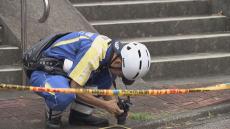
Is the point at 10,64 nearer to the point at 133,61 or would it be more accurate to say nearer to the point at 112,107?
the point at 112,107

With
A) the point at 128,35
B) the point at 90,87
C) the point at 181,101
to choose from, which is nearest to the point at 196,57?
the point at 128,35

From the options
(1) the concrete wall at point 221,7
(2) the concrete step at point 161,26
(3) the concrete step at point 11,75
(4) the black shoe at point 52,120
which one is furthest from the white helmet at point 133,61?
(1) the concrete wall at point 221,7

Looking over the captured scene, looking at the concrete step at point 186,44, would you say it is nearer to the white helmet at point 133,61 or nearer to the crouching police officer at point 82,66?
the crouching police officer at point 82,66

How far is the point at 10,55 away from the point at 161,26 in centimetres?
283

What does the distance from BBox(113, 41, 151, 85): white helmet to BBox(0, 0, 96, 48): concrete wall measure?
95.0 inches

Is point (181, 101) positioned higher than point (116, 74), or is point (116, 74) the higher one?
point (116, 74)

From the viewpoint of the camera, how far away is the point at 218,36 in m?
9.04

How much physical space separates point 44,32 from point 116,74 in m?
2.56

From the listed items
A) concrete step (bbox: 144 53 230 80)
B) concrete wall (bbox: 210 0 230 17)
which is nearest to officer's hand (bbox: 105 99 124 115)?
concrete step (bbox: 144 53 230 80)

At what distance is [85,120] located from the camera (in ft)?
19.1

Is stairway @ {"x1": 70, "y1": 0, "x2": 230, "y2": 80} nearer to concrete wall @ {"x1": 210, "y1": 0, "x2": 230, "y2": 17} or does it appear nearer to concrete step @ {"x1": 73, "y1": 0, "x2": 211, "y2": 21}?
concrete step @ {"x1": 73, "y1": 0, "x2": 211, "y2": 21}

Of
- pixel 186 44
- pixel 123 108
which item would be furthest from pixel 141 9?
pixel 123 108

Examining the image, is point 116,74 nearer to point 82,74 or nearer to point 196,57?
point 82,74

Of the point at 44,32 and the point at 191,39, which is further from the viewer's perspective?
the point at 191,39
